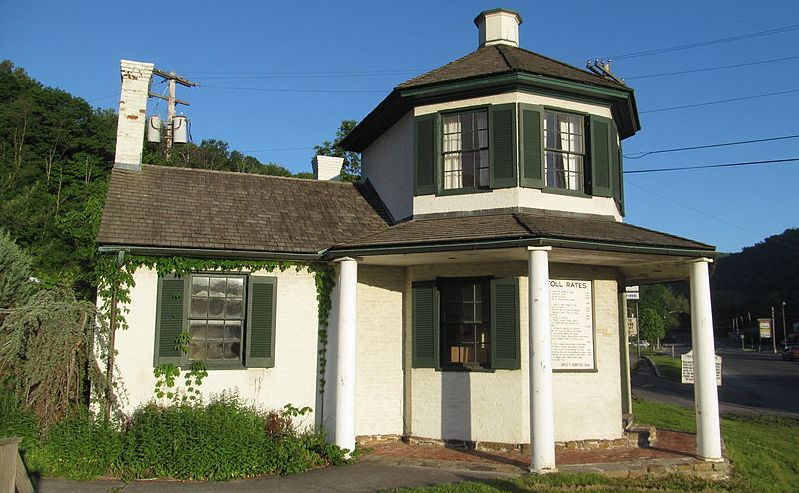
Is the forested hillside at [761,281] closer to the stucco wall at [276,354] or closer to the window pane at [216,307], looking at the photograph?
the stucco wall at [276,354]

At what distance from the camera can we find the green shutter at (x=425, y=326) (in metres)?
11.0

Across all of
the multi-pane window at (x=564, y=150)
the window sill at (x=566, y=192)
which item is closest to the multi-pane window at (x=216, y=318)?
the window sill at (x=566, y=192)

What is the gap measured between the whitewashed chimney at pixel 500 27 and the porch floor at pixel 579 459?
8.46 metres

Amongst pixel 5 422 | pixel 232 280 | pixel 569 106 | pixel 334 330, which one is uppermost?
pixel 569 106

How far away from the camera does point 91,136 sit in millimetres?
39438

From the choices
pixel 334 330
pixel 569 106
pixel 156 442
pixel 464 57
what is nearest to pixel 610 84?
pixel 569 106

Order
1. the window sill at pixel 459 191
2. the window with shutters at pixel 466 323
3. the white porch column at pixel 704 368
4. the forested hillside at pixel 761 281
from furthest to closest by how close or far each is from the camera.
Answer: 1. the forested hillside at pixel 761 281
2. the window sill at pixel 459 191
3. the window with shutters at pixel 466 323
4. the white porch column at pixel 704 368

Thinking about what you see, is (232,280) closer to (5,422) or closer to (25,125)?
(5,422)

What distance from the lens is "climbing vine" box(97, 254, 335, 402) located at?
10117 mm

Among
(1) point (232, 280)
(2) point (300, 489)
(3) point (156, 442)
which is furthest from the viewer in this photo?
(1) point (232, 280)

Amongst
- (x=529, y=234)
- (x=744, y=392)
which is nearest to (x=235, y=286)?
(x=529, y=234)

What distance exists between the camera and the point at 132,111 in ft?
41.7

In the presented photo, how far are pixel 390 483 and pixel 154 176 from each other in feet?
25.3

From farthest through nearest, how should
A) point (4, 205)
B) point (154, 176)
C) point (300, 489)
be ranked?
point (4, 205)
point (154, 176)
point (300, 489)
